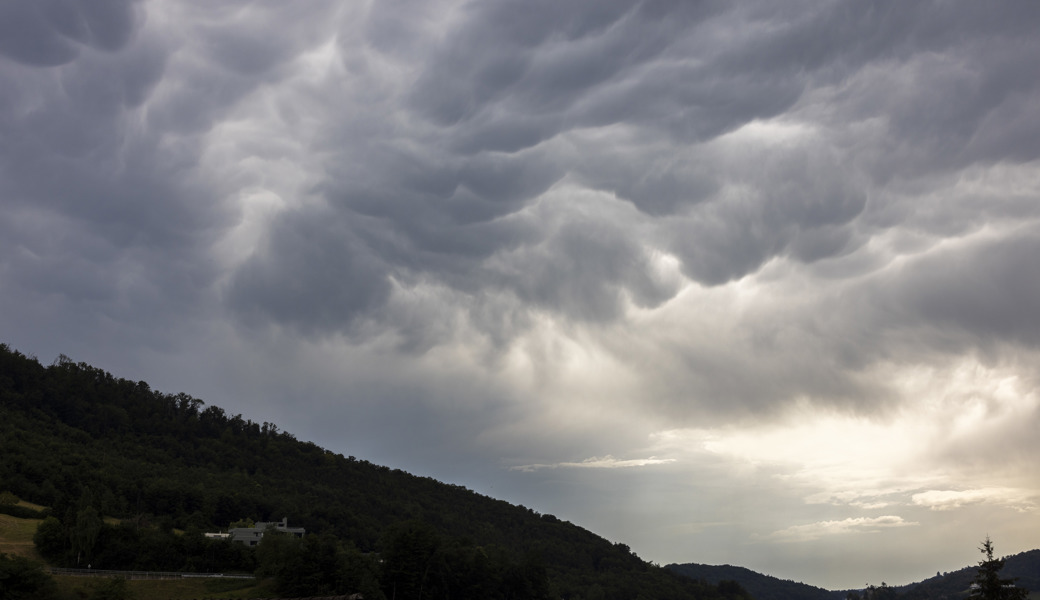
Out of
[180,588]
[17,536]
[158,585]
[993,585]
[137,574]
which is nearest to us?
[993,585]

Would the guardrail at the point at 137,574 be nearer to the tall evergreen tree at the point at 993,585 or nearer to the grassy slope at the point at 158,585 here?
the grassy slope at the point at 158,585

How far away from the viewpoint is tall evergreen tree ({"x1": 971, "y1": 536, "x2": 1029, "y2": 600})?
65.4 metres

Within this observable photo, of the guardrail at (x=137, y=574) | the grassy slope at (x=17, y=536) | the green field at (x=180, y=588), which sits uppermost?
the grassy slope at (x=17, y=536)

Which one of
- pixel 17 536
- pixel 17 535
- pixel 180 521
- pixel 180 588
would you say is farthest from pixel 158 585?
pixel 180 521

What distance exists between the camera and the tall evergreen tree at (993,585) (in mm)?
65438

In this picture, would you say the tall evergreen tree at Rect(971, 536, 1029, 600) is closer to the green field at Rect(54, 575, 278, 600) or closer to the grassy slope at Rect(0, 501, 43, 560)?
the green field at Rect(54, 575, 278, 600)

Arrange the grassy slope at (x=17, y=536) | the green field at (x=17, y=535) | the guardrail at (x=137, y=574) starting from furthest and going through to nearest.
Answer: the green field at (x=17, y=535)
the grassy slope at (x=17, y=536)
the guardrail at (x=137, y=574)

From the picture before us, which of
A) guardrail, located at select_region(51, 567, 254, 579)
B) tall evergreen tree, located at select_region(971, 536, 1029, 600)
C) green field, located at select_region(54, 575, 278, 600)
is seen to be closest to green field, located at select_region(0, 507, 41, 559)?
guardrail, located at select_region(51, 567, 254, 579)

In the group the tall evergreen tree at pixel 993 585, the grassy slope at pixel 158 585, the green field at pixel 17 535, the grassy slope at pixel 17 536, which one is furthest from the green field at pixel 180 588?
the tall evergreen tree at pixel 993 585

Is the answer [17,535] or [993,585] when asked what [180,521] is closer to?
[17,535]

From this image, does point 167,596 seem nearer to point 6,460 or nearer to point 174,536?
point 174,536

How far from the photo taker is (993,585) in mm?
66188

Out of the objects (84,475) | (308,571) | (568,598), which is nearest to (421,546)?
(308,571)

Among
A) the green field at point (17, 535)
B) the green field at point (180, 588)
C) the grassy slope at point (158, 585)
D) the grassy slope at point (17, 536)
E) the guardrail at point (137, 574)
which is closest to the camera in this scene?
the green field at point (180, 588)
